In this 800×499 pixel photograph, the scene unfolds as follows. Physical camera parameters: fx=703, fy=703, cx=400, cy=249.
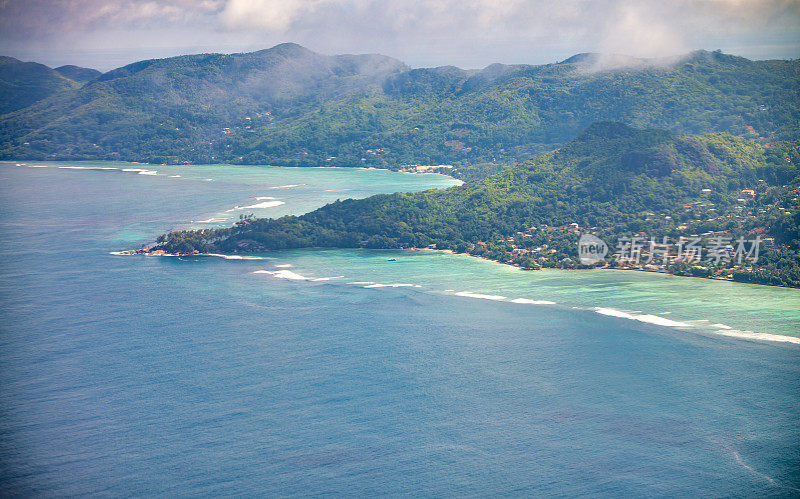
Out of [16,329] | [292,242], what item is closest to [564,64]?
[292,242]

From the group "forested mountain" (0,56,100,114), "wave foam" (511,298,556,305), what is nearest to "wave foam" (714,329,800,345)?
"wave foam" (511,298,556,305)

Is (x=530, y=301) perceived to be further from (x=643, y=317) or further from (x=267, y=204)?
(x=267, y=204)

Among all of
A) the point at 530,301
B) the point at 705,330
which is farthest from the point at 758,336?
the point at 530,301

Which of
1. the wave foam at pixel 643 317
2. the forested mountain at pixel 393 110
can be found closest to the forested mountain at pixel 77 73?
the forested mountain at pixel 393 110

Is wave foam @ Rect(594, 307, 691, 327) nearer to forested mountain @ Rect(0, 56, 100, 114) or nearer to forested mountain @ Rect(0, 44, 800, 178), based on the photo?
forested mountain @ Rect(0, 44, 800, 178)

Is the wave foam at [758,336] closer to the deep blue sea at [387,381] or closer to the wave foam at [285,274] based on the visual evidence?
the deep blue sea at [387,381]

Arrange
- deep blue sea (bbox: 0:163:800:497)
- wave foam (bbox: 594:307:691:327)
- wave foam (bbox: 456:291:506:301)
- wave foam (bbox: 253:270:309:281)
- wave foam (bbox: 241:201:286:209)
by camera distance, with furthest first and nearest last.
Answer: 1. wave foam (bbox: 241:201:286:209)
2. wave foam (bbox: 253:270:309:281)
3. wave foam (bbox: 456:291:506:301)
4. wave foam (bbox: 594:307:691:327)
5. deep blue sea (bbox: 0:163:800:497)
